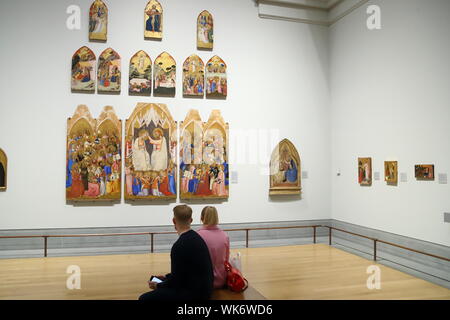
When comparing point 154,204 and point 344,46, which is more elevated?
point 344,46

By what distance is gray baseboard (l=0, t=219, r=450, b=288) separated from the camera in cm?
897

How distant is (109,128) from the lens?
1135 cm

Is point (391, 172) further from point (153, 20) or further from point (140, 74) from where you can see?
point (153, 20)

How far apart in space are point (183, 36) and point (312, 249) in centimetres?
741

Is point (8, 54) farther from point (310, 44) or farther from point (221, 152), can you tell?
point (310, 44)

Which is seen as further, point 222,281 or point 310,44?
point 310,44

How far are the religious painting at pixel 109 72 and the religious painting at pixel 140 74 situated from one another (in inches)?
15.0

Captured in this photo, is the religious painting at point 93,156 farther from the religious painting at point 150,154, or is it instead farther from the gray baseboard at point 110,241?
the gray baseboard at point 110,241

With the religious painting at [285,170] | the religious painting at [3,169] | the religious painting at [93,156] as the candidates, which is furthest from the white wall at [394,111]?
the religious painting at [3,169]

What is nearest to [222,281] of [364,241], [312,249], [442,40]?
[312,249]

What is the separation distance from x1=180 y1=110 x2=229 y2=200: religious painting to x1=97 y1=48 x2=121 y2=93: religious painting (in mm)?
2310

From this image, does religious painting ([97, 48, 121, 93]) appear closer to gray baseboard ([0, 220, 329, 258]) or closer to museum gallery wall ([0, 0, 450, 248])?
museum gallery wall ([0, 0, 450, 248])

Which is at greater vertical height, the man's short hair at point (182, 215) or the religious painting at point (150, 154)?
the religious painting at point (150, 154)

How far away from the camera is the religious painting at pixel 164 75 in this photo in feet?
38.7
